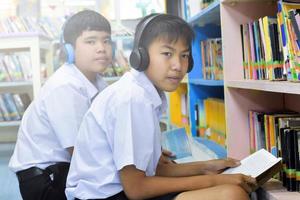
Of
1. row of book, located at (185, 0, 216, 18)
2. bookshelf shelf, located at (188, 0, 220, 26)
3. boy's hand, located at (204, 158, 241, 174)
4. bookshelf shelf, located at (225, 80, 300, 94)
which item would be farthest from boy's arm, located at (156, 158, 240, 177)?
row of book, located at (185, 0, 216, 18)

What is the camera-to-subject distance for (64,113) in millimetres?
1544

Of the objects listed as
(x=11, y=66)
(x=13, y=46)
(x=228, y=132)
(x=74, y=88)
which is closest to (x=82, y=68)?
(x=74, y=88)

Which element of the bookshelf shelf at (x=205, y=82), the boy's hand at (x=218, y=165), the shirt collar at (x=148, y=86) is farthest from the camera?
the bookshelf shelf at (x=205, y=82)

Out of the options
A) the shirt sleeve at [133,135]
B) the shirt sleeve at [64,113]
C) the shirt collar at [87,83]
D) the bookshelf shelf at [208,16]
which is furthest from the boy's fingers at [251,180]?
the bookshelf shelf at [208,16]

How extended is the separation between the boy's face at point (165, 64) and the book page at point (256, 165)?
0.32 m

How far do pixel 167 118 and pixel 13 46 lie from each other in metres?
1.29

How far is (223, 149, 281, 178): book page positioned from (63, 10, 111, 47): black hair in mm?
894

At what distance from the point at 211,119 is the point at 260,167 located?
49.8 inches

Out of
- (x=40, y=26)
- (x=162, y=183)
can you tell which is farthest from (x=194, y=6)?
(x=40, y=26)

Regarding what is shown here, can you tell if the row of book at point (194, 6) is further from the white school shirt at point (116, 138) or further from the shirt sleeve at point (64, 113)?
the white school shirt at point (116, 138)

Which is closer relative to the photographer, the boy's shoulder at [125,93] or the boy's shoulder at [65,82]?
the boy's shoulder at [125,93]

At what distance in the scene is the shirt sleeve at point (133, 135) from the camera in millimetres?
1090

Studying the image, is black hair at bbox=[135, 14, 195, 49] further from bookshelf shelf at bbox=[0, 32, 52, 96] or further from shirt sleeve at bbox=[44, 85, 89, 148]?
bookshelf shelf at bbox=[0, 32, 52, 96]

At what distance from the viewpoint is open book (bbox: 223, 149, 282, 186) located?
1188 millimetres
